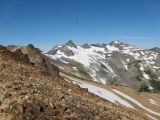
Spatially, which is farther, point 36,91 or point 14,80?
point 14,80

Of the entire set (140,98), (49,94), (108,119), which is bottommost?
(140,98)

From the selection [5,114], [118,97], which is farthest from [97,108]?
[118,97]

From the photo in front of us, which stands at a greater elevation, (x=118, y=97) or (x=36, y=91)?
(x=36, y=91)

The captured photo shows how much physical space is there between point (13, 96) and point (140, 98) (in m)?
98.9

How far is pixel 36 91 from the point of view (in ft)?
88.6

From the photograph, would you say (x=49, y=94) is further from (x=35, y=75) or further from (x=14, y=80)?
(x=35, y=75)

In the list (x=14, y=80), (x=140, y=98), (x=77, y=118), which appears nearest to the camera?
(x=77, y=118)

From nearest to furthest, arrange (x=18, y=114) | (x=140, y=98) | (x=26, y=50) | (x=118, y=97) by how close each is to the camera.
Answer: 1. (x=18, y=114)
2. (x=26, y=50)
3. (x=118, y=97)
4. (x=140, y=98)

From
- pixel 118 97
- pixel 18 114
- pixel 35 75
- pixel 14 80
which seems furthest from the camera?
pixel 118 97

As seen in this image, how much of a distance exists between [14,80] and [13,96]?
429 cm

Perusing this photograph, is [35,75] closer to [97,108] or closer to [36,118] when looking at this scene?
[97,108]

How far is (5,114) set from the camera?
23.8m

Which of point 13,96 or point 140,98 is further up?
point 13,96

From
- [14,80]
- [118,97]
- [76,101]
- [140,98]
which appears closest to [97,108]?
[76,101]
